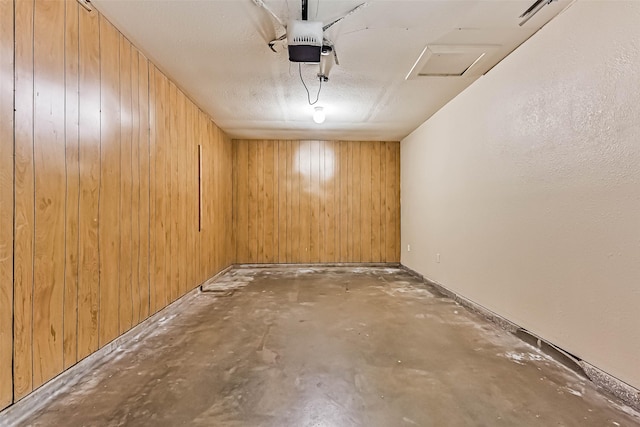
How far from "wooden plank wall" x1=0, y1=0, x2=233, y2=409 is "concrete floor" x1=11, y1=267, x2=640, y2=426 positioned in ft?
1.16

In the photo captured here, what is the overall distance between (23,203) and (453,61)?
3.38 metres

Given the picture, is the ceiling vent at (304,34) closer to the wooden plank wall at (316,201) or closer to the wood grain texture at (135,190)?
the wood grain texture at (135,190)

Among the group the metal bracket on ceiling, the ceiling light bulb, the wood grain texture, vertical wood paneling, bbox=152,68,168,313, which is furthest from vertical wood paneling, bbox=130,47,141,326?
the metal bracket on ceiling

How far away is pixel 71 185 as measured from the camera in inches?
78.3

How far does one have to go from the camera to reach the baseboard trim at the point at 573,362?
175 cm

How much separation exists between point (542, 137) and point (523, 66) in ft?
2.23

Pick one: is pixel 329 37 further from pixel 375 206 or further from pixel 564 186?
pixel 375 206

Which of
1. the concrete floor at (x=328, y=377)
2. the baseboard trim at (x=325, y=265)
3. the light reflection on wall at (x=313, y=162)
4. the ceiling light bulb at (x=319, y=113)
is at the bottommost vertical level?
the concrete floor at (x=328, y=377)

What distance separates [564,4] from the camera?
213 centimetres

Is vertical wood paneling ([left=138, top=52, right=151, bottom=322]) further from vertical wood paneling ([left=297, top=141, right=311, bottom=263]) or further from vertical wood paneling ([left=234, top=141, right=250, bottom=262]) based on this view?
vertical wood paneling ([left=297, top=141, right=311, bottom=263])

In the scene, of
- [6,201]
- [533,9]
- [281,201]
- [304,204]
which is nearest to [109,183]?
[6,201]

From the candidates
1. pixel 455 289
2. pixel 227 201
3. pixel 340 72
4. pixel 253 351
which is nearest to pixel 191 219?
pixel 227 201

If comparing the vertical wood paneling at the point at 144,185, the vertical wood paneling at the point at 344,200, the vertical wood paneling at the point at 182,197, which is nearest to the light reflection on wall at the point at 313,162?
the vertical wood paneling at the point at 344,200

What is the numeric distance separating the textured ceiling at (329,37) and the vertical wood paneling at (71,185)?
1.10 ft
